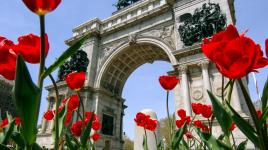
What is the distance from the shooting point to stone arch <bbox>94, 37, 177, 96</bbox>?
16625 millimetres

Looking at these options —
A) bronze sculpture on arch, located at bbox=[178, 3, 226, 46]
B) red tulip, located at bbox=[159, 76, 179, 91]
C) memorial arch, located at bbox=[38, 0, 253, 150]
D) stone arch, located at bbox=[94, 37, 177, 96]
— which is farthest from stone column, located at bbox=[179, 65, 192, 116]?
red tulip, located at bbox=[159, 76, 179, 91]

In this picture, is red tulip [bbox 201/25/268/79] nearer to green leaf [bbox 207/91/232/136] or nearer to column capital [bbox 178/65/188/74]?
green leaf [bbox 207/91/232/136]

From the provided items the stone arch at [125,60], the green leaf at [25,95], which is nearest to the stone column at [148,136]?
the green leaf at [25,95]

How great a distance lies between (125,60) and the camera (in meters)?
18.5

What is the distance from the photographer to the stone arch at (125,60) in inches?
655

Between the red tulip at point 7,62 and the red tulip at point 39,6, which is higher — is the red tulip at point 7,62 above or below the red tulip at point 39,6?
below

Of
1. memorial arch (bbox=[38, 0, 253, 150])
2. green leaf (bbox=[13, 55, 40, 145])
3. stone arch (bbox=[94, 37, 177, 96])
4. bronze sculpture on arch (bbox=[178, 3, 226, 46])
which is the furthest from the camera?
stone arch (bbox=[94, 37, 177, 96])

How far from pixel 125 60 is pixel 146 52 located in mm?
2112

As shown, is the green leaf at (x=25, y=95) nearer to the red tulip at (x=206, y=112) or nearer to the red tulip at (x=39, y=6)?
the red tulip at (x=39, y=6)

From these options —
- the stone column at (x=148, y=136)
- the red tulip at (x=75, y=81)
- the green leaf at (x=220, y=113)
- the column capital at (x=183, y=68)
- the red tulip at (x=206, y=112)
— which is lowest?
the stone column at (x=148, y=136)

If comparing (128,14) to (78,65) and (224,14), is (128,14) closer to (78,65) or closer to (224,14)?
(78,65)

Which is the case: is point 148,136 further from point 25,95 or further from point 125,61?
point 125,61

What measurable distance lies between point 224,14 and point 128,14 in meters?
8.75

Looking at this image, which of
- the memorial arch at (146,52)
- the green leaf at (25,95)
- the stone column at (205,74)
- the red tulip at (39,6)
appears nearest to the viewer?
the green leaf at (25,95)
